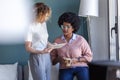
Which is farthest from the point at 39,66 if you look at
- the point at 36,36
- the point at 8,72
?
the point at 8,72

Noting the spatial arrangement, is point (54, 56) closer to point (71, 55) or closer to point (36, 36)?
point (71, 55)

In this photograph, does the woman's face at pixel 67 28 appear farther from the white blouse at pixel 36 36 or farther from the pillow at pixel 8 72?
the pillow at pixel 8 72

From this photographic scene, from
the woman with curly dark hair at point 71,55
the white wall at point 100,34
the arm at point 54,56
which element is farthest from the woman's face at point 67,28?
the white wall at point 100,34

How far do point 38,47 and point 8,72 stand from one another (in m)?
0.76

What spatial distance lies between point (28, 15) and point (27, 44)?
72 cm

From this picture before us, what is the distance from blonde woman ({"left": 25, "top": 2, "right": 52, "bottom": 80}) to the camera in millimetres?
2543

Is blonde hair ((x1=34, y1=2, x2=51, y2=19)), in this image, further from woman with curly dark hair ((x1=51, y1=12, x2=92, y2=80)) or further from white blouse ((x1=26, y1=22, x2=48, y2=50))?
woman with curly dark hair ((x1=51, y1=12, x2=92, y2=80))

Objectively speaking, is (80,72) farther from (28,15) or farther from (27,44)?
(28,15)

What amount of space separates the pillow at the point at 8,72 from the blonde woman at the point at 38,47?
2.20 feet

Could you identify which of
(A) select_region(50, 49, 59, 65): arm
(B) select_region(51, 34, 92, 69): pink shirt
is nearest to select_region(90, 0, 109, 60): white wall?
(B) select_region(51, 34, 92, 69): pink shirt

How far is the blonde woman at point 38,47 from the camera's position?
254 centimetres

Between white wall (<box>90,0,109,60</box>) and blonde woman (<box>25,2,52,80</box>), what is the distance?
1.14 meters

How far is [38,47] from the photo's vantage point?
8.49ft

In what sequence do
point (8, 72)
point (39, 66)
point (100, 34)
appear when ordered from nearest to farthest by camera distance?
point (39, 66)
point (8, 72)
point (100, 34)
